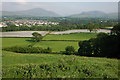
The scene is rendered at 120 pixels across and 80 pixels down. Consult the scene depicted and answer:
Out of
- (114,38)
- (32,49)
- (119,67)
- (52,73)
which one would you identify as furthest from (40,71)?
(32,49)

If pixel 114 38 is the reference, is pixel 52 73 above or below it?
below

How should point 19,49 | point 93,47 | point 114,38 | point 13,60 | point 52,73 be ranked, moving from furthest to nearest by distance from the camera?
point 19,49 < point 93,47 < point 114,38 < point 13,60 < point 52,73

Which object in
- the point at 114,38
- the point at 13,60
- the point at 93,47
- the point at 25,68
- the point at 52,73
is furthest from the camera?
the point at 93,47

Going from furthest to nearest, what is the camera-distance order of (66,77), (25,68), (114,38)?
(114,38) < (25,68) < (66,77)

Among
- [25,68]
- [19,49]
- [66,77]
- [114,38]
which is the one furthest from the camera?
[19,49]

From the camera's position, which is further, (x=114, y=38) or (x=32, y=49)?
(x=32, y=49)

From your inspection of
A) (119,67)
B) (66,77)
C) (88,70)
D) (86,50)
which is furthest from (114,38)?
(66,77)

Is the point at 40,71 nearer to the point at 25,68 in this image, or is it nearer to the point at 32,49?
the point at 25,68

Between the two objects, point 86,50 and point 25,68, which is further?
point 86,50

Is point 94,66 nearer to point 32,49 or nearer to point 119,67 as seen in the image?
point 119,67
